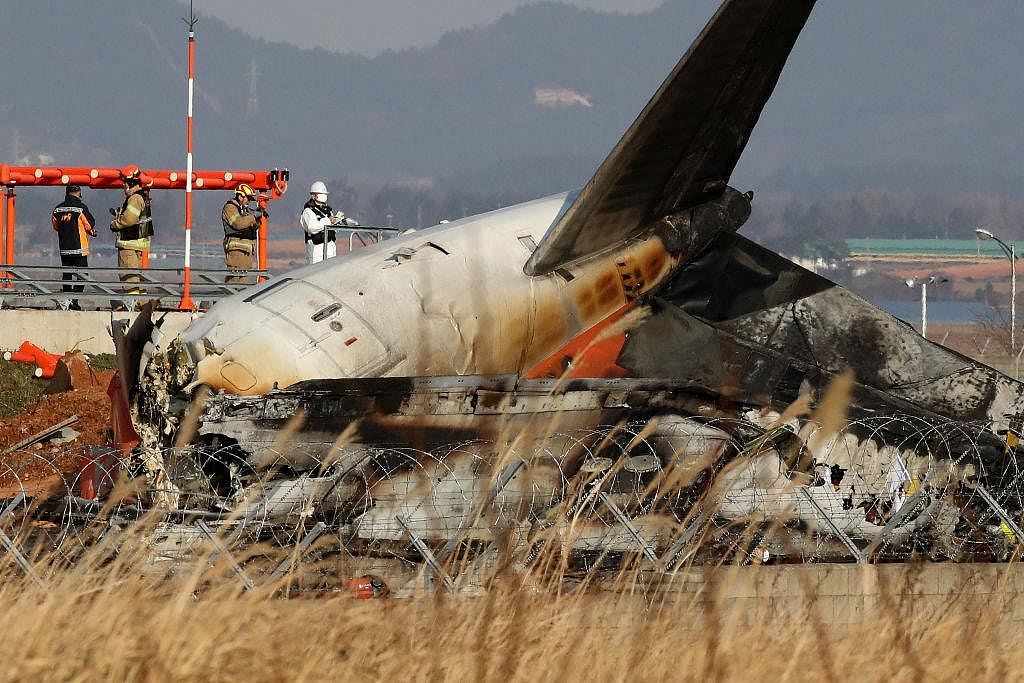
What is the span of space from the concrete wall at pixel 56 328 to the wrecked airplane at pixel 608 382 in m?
10.6

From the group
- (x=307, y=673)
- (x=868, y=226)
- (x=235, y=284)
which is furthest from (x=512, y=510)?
(x=868, y=226)

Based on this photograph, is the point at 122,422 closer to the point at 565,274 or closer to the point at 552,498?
the point at 552,498

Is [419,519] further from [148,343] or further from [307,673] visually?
[307,673]

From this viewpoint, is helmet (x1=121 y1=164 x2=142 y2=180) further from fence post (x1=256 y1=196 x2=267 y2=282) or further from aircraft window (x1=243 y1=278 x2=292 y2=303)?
aircraft window (x1=243 y1=278 x2=292 y2=303)

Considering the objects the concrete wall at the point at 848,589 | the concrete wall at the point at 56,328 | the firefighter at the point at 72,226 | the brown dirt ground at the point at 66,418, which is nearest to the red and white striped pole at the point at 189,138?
the concrete wall at the point at 56,328

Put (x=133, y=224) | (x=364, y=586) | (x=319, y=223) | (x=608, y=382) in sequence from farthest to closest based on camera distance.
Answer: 1. (x=133, y=224)
2. (x=319, y=223)
3. (x=608, y=382)
4. (x=364, y=586)

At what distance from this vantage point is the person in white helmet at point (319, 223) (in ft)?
72.4

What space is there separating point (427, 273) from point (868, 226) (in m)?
186

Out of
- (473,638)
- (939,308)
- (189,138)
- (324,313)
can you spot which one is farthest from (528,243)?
(939,308)

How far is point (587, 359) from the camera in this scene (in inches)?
513

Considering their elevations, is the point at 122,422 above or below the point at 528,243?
below

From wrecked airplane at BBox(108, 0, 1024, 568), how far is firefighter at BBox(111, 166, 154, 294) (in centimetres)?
1251

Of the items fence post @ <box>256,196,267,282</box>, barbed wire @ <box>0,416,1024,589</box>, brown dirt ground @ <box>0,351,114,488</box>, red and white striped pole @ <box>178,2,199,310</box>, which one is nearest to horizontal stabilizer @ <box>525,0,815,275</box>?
barbed wire @ <box>0,416,1024,589</box>

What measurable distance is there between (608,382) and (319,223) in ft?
37.9
